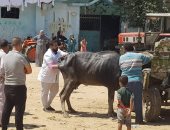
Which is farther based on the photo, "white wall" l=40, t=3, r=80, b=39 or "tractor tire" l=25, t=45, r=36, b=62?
"white wall" l=40, t=3, r=80, b=39

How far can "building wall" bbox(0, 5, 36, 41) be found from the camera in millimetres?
31172

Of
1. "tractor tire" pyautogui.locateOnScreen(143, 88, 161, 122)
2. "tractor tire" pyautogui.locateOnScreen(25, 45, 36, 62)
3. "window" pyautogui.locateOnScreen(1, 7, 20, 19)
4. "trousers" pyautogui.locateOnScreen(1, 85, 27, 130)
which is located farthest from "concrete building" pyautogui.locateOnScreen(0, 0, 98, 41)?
"trousers" pyautogui.locateOnScreen(1, 85, 27, 130)

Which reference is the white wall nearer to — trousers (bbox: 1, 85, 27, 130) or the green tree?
the green tree

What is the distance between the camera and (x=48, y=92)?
12.0 metres

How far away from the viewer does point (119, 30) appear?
116 feet

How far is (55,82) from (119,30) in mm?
23684

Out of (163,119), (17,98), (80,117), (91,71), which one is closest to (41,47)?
(91,71)

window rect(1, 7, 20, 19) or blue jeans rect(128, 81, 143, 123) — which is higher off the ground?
window rect(1, 7, 20, 19)

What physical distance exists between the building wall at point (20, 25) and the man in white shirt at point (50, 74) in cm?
1956

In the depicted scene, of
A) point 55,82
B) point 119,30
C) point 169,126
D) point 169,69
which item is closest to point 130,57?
point 169,69

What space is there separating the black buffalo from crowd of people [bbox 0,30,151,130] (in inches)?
14.2

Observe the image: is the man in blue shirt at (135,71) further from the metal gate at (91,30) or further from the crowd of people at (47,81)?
the metal gate at (91,30)

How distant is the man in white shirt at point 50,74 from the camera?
11.9 metres

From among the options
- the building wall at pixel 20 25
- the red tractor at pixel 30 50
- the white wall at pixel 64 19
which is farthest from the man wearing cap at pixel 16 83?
the white wall at pixel 64 19
